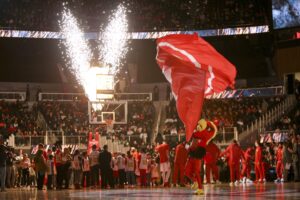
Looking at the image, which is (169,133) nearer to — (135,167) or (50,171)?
(135,167)

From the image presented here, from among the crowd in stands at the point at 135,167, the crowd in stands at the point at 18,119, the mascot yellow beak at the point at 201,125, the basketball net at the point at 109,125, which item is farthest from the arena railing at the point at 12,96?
the mascot yellow beak at the point at 201,125

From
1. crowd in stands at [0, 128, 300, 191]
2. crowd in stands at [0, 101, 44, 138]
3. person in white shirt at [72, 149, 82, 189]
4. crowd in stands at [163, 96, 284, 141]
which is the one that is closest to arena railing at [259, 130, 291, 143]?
crowd in stands at [0, 128, 300, 191]

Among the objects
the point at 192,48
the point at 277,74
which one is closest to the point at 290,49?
the point at 277,74

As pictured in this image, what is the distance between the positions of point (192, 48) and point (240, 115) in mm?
21956

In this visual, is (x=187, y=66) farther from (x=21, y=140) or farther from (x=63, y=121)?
(x=63, y=121)

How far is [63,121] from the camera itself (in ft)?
144

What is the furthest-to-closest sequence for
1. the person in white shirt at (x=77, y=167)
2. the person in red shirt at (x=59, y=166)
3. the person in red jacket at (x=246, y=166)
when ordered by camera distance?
the person in red jacket at (x=246, y=166), the person in white shirt at (x=77, y=167), the person in red shirt at (x=59, y=166)

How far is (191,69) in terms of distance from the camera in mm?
21625

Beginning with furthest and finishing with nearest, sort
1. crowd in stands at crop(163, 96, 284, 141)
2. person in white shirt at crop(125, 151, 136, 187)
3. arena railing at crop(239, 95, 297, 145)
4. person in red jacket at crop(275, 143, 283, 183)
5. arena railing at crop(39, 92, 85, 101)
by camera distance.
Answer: arena railing at crop(39, 92, 85, 101), crowd in stands at crop(163, 96, 284, 141), arena railing at crop(239, 95, 297, 145), person in red jacket at crop(275, 143, 283, 183), person in white shirt at crop(125, 151, 136, 187)

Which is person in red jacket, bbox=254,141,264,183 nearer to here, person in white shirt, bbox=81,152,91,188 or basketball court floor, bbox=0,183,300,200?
person in white shirt, bbox=81,152,91,188

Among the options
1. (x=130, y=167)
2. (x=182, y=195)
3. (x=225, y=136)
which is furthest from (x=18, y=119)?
(x=182, y=195)

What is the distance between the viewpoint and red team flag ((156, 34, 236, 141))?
20844mm

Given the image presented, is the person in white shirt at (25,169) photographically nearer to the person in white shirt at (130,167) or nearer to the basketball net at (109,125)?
the person in white shirt at (130,167)

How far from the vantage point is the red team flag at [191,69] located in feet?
68.4
